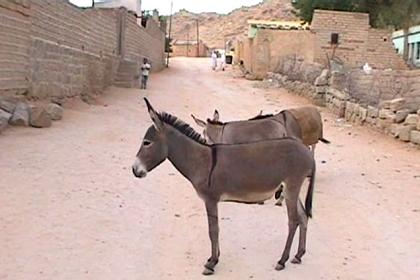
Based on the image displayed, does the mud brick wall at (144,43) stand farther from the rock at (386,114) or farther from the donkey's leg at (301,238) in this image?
the donkey's leg at (301,238)

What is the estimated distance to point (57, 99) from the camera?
14547 millimetres

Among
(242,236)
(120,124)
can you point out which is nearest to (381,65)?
(120,124)

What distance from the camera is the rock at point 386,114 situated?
14088 mm

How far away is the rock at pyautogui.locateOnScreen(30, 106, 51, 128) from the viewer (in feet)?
39.0

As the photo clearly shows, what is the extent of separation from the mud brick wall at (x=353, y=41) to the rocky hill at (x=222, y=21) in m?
45.5

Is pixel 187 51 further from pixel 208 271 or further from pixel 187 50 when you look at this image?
pixel 208 271

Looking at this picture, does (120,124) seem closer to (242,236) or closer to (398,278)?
(242,236)

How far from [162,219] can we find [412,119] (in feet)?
26.9

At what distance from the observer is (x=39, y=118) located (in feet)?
39.2

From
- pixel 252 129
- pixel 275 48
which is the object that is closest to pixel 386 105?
pixel 252 129

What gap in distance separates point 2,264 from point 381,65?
23.0m

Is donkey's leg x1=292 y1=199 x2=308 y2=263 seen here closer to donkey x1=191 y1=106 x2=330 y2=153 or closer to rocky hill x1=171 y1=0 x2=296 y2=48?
donkey x1=191 y1=106 x2=330 y2=153

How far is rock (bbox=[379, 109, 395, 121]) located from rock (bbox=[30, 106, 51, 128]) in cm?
760

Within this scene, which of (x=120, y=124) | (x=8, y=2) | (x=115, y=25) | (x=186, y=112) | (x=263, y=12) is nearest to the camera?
(x=8, y=2)
